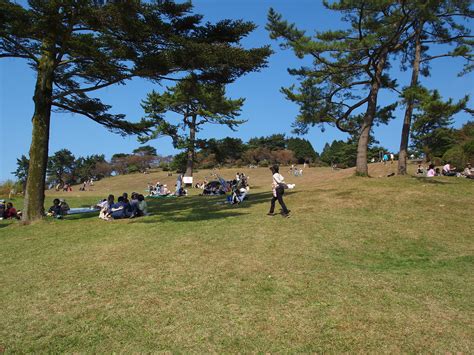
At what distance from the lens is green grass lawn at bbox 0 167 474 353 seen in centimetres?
414

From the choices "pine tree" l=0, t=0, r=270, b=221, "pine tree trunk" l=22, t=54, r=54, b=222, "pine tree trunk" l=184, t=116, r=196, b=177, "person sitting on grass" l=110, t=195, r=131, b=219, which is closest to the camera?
"pine tree" l=0, t=0, r=270, b=221

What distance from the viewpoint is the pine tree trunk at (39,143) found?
11.7 meters

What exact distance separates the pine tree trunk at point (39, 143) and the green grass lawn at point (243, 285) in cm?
127

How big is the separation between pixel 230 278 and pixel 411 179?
1374 cm

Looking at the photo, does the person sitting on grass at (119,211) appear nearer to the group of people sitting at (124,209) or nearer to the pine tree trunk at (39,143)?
the group of people sitting at (124,209)

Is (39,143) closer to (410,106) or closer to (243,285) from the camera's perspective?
(243,285)

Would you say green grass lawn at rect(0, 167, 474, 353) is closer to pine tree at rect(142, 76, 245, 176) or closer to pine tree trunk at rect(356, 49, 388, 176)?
pine tree trunk at rect(356, 49, 388, 176)

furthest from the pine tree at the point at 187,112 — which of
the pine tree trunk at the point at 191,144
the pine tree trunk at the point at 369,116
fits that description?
the pine tree trunk at the point at 369,116

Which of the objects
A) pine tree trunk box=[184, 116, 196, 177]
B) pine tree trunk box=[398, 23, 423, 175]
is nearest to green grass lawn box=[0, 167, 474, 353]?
pine tree trunk box=[398, 23, 423, 175]

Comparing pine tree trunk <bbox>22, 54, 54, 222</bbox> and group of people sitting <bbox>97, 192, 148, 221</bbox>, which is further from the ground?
pine tree trunk <bbox>22, 54, 54, 222</bbox>

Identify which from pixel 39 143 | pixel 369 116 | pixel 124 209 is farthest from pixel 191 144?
pixel 39 143

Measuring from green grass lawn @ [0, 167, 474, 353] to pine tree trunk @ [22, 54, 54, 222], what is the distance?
4.17 feet

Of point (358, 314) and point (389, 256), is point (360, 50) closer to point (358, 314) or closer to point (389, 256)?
point (389, 256)

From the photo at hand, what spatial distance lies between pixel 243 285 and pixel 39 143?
919 cm
